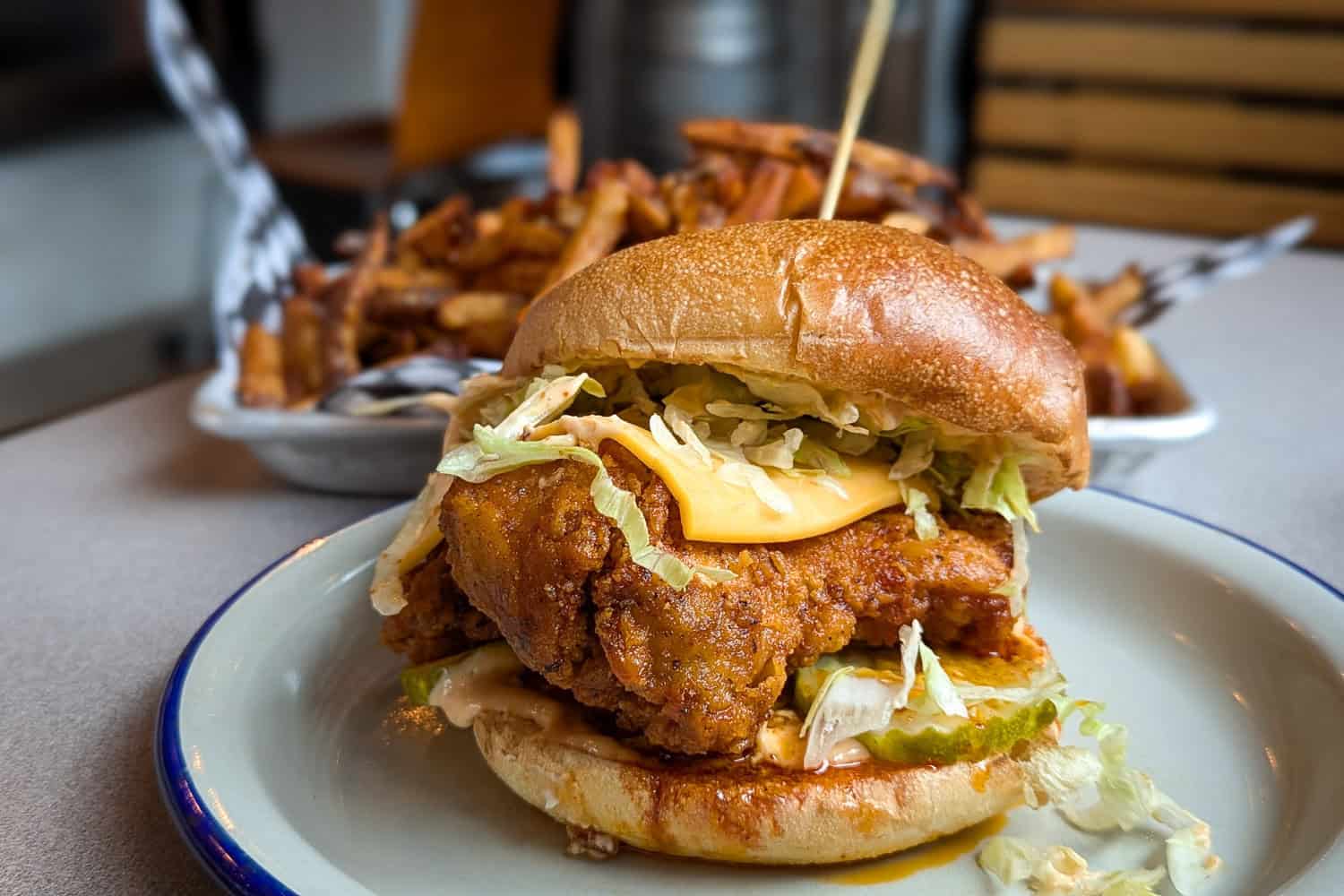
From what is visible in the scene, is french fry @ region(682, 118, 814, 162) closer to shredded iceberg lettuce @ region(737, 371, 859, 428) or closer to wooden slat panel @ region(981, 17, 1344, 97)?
shredded iceberg lettuce @ region(737, 371, 859, 428)

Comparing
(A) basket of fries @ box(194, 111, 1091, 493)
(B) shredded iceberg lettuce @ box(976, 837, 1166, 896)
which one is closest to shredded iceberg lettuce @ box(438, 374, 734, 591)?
(B) shredded iceberg lettuce @ box(976, 837, 1166, 896)

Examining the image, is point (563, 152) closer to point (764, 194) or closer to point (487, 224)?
point (487, 224)

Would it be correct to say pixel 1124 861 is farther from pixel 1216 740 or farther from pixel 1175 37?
pixel 1175 37

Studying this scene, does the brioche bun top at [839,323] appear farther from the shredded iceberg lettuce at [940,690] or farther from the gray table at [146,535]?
the gray table at [146,535]

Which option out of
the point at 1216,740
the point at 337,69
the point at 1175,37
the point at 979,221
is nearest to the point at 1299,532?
the point at 1216,740

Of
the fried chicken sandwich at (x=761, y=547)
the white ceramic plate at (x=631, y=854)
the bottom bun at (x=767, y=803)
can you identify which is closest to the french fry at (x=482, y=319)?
the white ceramic plate at (x=631, y=854)

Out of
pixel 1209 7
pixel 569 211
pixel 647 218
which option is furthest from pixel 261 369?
pixel 1209 7
